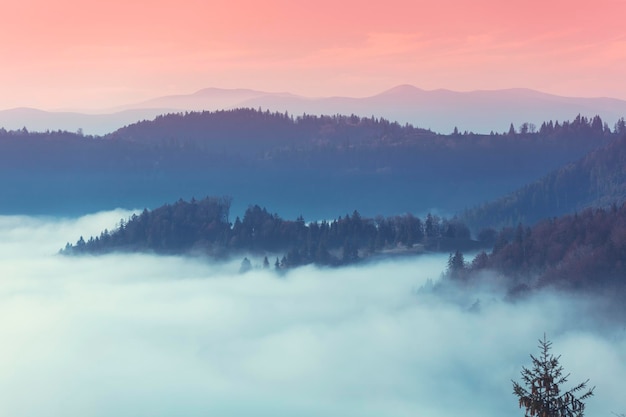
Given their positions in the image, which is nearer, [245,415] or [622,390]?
[622,390]

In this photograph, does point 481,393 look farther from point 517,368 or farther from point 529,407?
point 529,407

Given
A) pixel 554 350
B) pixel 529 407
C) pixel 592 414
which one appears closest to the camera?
pixel 529 407

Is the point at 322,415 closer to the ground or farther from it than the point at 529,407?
closer to the ground

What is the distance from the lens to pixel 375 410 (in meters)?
200

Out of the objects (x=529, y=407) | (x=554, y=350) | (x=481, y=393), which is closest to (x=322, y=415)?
(x=481, y=393)

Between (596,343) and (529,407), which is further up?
(529,407)

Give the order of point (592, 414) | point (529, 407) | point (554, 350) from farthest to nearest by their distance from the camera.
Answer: point (554, 350)
point (592, 414)
point (529, 407)

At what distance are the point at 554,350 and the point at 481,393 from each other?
40.8 ft

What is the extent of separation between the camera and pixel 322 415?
193750 mm

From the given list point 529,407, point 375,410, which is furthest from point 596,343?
point 529,407

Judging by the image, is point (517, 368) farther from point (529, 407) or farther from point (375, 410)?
point (529, 407)

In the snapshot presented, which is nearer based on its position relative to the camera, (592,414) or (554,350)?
(592,414)

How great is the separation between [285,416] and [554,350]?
Answer: 40.9 meters

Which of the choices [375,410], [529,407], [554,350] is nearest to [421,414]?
[375,410]
